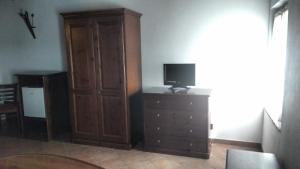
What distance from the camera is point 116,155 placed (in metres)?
3.33

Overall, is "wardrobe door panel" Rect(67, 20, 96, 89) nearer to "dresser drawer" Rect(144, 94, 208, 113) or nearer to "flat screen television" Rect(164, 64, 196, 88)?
"dresser drawer" Rect(144, 94, 208, 113)

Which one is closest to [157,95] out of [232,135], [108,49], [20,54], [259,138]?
[108,49]

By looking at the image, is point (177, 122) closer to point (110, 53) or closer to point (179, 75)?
point (179, 75)

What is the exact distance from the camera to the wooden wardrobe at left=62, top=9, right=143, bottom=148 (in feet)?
11.0

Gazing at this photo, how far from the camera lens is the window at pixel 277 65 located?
246cm

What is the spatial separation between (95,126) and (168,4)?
Result: 2189 millimetres

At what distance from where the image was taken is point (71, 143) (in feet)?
12.5

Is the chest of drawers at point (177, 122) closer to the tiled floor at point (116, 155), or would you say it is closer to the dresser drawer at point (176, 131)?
the dresser drawer at point (176, 131)

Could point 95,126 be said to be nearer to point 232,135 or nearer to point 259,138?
point 232,135

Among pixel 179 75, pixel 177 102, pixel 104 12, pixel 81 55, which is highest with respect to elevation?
pixel 104 12

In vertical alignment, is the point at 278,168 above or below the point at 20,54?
below

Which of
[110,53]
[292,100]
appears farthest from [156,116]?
[292,100]

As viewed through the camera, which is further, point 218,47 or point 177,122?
point 218,47

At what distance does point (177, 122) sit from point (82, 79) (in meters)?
Result: 1.59
